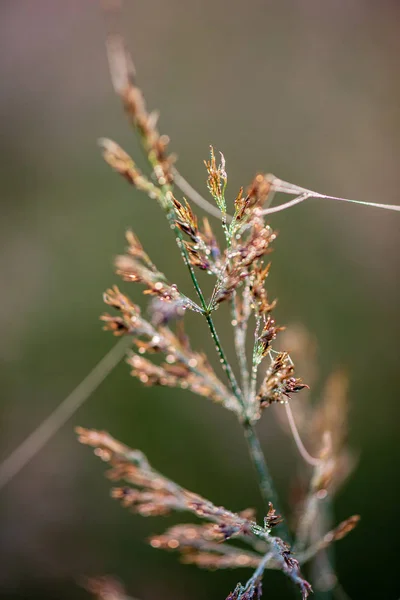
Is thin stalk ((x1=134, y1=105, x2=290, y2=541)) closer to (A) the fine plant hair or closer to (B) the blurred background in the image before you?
(A) the fine plant hair

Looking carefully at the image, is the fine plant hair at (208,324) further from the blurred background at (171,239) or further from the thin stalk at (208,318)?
the blurred background at (171,239)

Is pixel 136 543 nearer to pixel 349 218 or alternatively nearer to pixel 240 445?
pixel 240 445

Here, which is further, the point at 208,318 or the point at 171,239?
the point at 171,239

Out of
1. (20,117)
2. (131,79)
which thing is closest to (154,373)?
(131,79)

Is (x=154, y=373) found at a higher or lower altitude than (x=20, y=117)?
lower

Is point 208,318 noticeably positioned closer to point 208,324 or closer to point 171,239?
point 208,324

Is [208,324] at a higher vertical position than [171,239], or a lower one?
lower

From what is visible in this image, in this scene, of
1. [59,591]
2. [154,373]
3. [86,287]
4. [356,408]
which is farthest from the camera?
[86,287]

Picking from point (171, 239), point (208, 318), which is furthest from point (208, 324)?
point (171, 239)
